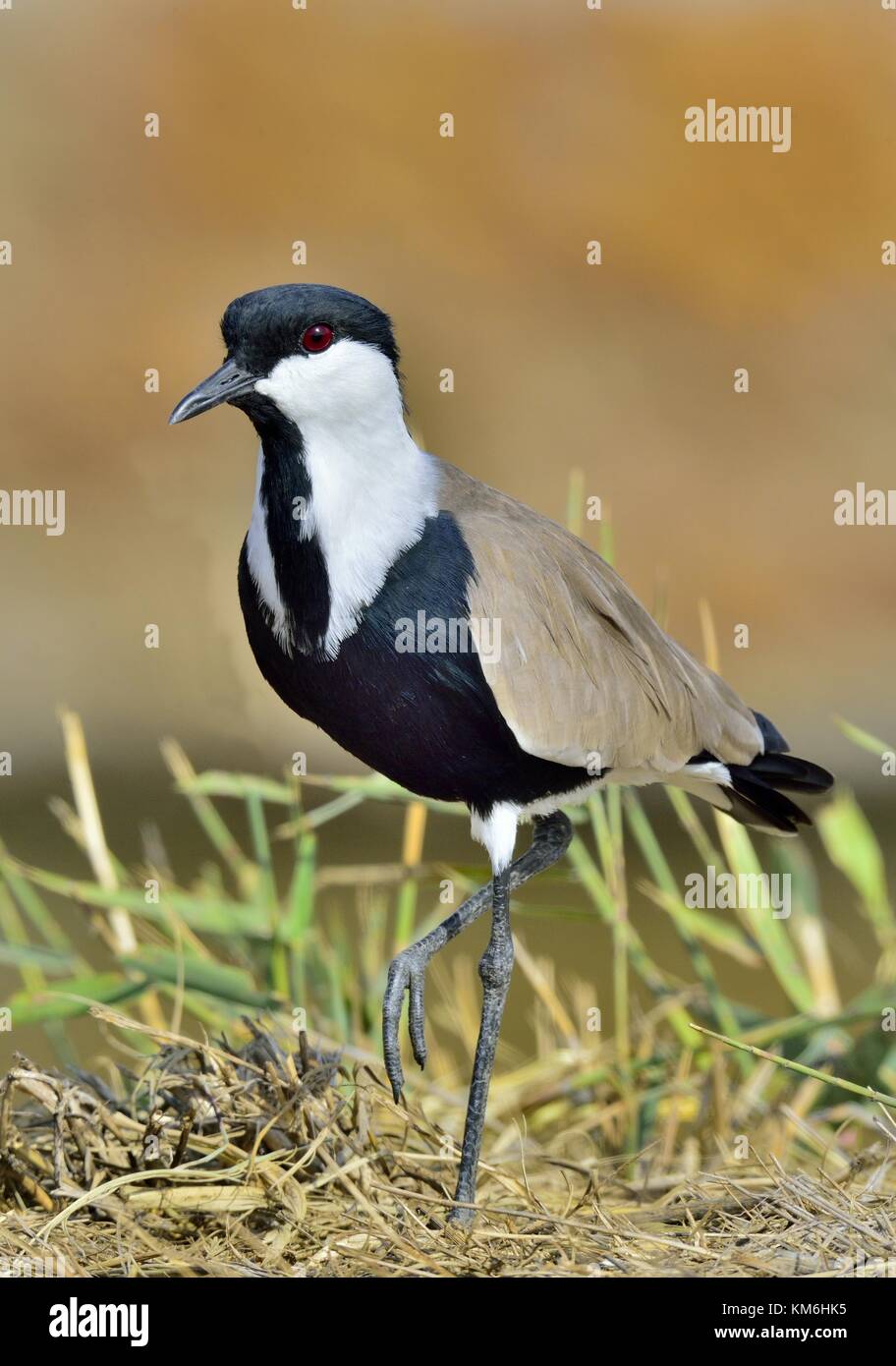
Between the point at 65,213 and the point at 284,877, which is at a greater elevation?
the point at 65,213

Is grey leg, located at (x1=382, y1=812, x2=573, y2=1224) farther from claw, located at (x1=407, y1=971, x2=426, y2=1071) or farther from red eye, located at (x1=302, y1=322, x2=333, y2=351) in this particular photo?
red eye, located at (x1=302, y1=322, x2=333, y2=351)

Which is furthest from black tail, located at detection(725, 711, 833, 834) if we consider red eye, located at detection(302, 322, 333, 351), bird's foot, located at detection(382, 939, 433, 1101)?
red eye, located at detection(302, 322, 333, 351)

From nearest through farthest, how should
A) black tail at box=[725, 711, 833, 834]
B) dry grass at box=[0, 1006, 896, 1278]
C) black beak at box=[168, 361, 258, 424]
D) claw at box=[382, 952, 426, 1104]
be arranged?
1. dry grass at box=[0, 1006, 896, 1278]
2. black beak at box=[168, 361, 258, 424]
3. claw at box=[382, 952, 426, 1104]
4. black tail at box=[725, 711, 833, 834]

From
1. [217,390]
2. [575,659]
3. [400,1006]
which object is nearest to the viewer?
[217,390]

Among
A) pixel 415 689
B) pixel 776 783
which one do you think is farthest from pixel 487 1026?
pixel 776 783

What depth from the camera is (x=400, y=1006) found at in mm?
1876

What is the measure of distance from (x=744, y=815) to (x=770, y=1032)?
364mm

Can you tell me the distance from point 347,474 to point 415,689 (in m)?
0.29

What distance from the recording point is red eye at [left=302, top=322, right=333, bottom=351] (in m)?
1.81

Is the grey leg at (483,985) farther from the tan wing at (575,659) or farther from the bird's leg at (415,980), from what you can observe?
the tan wing at (575,659)

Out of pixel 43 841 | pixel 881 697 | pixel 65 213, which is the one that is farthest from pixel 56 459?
pixel 881 697

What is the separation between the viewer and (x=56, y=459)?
480 centimetres

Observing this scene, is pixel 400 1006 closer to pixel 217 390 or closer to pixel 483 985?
pixel 483 985

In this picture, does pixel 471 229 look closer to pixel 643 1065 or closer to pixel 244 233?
pixel 244 233
